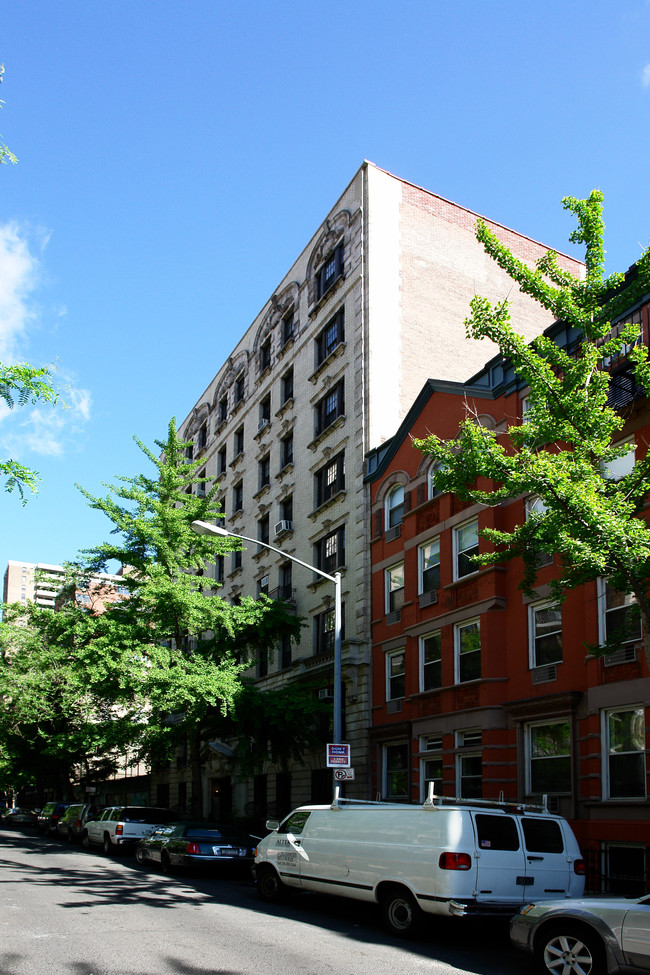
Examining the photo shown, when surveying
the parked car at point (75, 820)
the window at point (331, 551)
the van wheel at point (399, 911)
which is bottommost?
the parked car at point (75, 820)

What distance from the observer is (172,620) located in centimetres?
2633

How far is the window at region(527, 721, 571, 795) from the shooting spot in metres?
18.1

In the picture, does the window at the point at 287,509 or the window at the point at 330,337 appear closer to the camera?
the window at the point at 330,337

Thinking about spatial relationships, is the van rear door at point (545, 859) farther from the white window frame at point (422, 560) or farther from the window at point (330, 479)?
the window at point (330, 479)

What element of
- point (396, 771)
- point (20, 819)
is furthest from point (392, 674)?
point (20, 819)

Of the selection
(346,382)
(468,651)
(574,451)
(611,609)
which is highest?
(346,382)

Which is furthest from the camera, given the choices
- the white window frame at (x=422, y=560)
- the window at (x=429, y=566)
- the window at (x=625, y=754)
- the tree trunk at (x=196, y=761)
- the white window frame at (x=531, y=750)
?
the tree trunk at (x=196, y=761)

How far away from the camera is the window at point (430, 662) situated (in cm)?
2295

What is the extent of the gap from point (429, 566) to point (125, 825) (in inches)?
453

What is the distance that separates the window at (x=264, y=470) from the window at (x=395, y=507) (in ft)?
37.9

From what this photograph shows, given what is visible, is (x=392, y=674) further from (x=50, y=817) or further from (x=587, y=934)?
(x=50, y=817)

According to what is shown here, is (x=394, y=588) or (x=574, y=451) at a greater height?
(x=574, y=451)

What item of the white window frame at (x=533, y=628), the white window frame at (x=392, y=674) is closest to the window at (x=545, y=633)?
the white window frame at (x=533, y=628)

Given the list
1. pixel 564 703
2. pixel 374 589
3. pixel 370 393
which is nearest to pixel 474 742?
pixel 564 703
